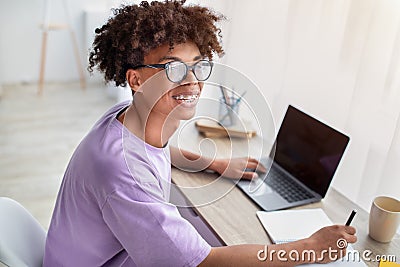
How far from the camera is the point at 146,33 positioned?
1.02 metres

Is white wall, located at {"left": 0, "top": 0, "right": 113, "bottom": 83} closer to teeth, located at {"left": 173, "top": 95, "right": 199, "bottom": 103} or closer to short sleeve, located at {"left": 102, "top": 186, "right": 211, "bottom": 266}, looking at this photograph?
teeth, located at {"left": 173, "top": 95, "right": 199, "bottom": 103}

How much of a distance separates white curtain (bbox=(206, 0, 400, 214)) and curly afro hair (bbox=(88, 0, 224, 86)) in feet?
1.55

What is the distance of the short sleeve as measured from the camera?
3.15ft

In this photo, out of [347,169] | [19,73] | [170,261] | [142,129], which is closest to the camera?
[170,261]

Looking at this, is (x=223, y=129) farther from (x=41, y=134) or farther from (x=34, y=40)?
(x=34, y=40)

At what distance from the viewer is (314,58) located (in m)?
1.56

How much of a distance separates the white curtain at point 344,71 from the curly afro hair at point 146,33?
18.6 inches

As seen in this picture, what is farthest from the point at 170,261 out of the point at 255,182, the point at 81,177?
the point at 255,182

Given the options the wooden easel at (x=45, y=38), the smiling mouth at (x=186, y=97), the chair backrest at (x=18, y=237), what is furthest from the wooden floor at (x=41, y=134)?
the smiling mouth at (x=186, y=97)

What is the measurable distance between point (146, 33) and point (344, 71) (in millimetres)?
699

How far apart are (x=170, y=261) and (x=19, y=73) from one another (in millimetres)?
3110

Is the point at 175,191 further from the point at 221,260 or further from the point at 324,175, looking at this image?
the point at 324,175

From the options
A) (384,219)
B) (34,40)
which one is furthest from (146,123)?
(34,40)

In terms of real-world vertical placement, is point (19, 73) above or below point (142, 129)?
below
